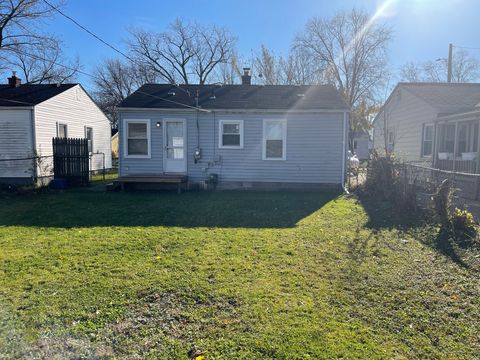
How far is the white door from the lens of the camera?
12.2 meters

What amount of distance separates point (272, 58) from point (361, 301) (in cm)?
3263

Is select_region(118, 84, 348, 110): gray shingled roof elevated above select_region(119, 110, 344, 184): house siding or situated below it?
above

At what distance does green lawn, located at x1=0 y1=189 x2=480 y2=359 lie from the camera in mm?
2877

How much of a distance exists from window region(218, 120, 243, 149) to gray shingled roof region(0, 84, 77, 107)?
8175 millimetres

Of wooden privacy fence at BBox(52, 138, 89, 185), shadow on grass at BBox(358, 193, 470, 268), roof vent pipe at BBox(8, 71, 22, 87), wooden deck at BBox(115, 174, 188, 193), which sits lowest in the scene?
shadow on grass at BBox(358, 193, 470, 268)

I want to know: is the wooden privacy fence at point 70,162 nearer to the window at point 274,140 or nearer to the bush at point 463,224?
the window at point 274,140

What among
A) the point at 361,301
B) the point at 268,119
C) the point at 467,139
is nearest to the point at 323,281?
the point at 361,301

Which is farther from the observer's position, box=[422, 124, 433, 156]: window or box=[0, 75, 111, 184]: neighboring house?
box=[422, 124, 433, 156]: window

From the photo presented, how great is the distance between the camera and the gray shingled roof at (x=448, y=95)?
14.2 m

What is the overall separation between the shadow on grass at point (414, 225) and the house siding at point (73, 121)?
13334 mm

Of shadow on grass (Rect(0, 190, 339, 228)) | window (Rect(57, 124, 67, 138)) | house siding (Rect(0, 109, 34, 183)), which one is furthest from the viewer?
window (Rect(57, 124, 67, 138))

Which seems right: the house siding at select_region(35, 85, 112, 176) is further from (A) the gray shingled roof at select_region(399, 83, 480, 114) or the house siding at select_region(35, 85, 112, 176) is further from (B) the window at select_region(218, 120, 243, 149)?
(A) the gray shingled roof at select_region(399, 83, 480, 114)

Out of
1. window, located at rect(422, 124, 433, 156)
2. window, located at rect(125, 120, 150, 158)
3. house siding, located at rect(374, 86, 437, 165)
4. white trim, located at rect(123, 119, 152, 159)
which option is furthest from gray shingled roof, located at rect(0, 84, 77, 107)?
window, located at rect(422, 124, 433, 156)

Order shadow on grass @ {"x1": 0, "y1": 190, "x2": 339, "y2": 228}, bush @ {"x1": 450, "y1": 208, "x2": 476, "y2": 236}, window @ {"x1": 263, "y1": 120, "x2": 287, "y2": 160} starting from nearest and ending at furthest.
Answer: bush @ {"x1": 450, "y1": 208, "x2": 476, "y2": 236} < shadow on grass @ {"x1": 0, "y1": 190, "x2": 339, "y2": 228} < window @ {"x1": 263, "y1": 120, "x2": 287, "y2": 160}
